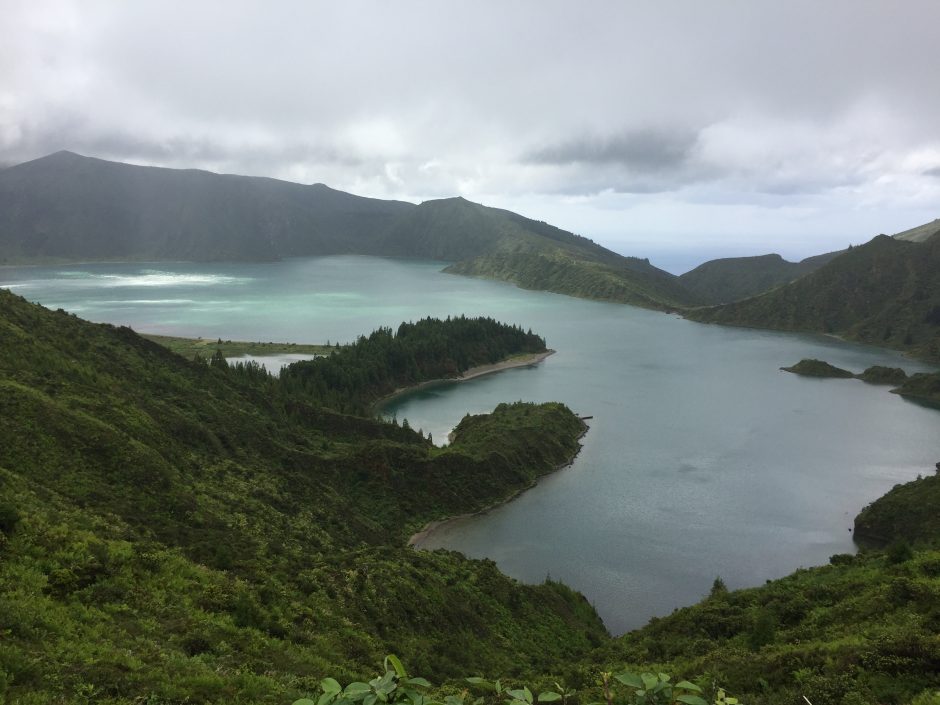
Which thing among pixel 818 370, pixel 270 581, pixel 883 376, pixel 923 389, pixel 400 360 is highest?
pixel 818 370

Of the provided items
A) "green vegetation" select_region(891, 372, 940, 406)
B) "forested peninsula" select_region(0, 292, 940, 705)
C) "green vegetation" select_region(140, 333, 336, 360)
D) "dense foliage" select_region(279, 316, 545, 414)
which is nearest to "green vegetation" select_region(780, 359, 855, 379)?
"green vegetation" select_region(891, 372, 940, 406)

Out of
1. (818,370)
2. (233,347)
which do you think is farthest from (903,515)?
(233,347)

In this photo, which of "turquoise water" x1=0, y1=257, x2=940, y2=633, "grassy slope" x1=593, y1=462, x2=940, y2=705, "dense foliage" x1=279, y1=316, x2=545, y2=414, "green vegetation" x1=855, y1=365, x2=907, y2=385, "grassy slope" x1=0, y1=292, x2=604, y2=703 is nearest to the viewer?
"grassy slope" x1=593, y1=462, x2=940, y2=705

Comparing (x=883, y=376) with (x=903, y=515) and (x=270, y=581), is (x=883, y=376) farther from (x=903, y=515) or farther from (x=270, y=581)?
(x=270, y=581)

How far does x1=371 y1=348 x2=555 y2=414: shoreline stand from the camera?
379 feet

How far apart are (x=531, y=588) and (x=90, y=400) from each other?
107 feet

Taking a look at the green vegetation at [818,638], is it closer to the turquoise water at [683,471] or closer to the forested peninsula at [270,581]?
the forested peninsula at [270,581]

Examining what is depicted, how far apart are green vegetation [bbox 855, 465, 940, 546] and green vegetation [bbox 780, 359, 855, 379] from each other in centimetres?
8992

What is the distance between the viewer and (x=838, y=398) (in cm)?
12462

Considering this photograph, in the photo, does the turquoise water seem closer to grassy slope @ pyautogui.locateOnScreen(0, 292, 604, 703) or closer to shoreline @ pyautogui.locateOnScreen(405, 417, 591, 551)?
shoreline @ pyautogui.locateOnScreen(405, 417, 591, 551)

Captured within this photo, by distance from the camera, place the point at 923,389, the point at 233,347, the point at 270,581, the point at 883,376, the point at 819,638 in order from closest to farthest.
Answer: the point at 819,638 → the point at 270,581 → the point at 923,389 → the point at 883,376 → the point at 233,347

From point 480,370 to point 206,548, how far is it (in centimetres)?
11397

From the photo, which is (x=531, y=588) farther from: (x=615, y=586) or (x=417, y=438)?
(x=417, y=438)

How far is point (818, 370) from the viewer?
14562cm
